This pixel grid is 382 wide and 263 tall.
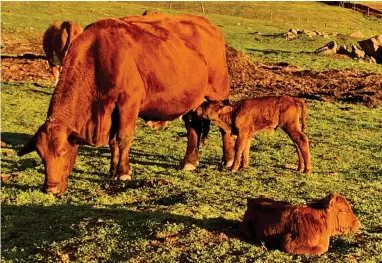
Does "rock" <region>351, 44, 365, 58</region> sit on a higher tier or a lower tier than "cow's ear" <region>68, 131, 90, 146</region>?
lower

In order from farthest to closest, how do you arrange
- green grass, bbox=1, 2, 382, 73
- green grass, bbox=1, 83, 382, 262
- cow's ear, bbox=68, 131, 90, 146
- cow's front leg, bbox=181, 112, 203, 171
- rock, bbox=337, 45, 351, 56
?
rock, bbox=337, 45, 351, 56, green grass, bbox=1, 2, 382, 73, cow's front leg, bbox=181, 112, 203, 171, cow's ear, bbox=68, 131, 90, 146, green grass, bbox=1, 83, 382, 262

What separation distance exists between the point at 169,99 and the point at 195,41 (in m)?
1.72

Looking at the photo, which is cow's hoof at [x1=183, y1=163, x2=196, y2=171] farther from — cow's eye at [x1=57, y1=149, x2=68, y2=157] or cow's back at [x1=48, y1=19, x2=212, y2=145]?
cow's eye at [x1=57, y1=149, x2=68, y2=157]

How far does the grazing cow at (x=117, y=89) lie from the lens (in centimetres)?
906

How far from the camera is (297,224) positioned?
21.6 feet

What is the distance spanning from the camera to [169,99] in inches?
429

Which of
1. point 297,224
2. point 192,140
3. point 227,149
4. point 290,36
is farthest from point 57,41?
point 290,36

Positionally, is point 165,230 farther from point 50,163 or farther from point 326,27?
point 326,27

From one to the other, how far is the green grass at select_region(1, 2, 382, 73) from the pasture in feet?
46.9

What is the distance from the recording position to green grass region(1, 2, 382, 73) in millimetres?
36056

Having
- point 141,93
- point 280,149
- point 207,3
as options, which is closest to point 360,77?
point 280,149

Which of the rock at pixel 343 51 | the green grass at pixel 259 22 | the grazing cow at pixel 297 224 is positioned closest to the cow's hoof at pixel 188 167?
the grazing cow at pixel 297 224

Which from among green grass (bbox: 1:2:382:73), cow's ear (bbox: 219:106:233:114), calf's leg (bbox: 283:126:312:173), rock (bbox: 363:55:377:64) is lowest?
green grass (bbox: 1:2:382:73)

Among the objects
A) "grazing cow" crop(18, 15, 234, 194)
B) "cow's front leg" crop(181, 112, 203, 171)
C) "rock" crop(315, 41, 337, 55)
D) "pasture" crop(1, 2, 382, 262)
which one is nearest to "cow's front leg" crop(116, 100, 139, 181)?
"grazing cow" crop(18, 15, 234, 194)
